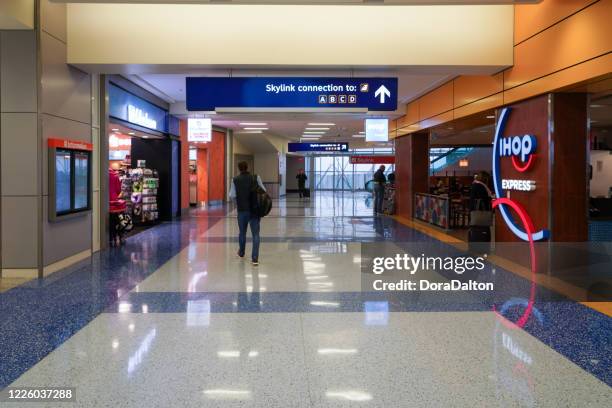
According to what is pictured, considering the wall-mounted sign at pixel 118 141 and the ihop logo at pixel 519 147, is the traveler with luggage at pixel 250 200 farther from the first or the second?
the wall-mounted sign at pixel 118 141

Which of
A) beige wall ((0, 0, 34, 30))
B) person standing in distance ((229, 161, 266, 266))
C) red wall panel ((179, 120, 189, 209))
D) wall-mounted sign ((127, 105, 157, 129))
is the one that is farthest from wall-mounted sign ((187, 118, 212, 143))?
beige wall ((0, 0, 34, 30))

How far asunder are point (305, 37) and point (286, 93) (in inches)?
45.3

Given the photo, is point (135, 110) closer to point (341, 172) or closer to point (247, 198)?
point (247, 198)

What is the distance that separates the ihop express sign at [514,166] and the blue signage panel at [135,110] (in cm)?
710

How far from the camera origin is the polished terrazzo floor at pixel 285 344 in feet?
10.4

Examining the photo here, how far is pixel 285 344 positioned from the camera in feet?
13.3

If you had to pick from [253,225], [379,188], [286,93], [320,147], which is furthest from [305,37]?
[320,147]

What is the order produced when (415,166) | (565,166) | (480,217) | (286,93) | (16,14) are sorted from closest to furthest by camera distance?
(16,14)
(565,166)
(286,93)
(480,217)
(415,166)

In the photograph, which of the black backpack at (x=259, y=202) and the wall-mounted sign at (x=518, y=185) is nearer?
the wall-mounted sign at (x=518, y=185)

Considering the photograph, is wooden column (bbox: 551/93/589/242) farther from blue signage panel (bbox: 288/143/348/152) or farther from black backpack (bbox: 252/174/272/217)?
blue signage panel (bbox: 288/143/348/152)

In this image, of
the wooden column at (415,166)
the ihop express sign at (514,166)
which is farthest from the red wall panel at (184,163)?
the ihop express sign at (514,166)

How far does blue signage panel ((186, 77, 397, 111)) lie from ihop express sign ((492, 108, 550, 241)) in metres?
1.94

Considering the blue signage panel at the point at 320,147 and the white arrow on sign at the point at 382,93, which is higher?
the blue signage panel at the point at 320,147

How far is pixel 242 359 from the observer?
3725mm
